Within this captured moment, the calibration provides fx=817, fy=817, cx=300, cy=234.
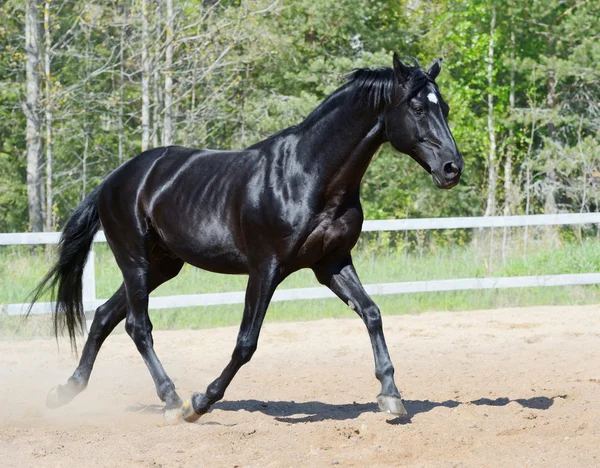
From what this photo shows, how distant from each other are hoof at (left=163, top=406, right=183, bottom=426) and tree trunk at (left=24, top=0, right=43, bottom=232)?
12123 millimetres

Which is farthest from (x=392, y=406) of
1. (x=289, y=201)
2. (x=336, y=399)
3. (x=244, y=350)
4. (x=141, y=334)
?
(x=141, y=334)

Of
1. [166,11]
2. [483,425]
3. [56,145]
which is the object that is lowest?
[56,145]

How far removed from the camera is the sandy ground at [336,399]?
13.7ft

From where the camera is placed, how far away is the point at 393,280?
36.1 feet

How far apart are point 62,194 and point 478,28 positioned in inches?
523

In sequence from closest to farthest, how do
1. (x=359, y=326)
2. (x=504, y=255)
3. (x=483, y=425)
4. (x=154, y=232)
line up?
(x=483, y=425) → (x=154, y=232) → (x=359, y=326) → (x=504, y=255)

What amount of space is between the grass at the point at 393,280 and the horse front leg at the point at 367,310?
4687 millimetres

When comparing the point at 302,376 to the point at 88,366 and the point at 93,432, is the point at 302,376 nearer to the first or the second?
the point at 88,366

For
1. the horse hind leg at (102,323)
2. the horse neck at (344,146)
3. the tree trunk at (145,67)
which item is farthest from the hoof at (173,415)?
the tree trunk at (145,67)

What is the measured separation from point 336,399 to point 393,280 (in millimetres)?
5240

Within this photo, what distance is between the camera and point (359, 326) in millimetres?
9102

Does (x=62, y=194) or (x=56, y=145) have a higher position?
(x=56, y=145)

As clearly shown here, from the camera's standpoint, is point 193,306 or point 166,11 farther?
point 166,11

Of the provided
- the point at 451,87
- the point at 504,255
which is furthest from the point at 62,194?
the point at 504,255
